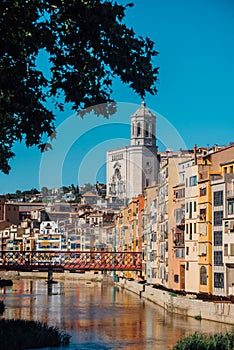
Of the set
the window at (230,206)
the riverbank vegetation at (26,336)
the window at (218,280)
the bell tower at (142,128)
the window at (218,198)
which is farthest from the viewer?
the bell tower at (142,128)

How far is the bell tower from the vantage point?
174m

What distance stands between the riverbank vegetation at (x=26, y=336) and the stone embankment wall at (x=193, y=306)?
1756cm

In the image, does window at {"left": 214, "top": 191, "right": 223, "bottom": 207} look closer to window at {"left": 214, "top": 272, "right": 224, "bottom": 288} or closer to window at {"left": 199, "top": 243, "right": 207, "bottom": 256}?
window at {"left": 199, "top": 243, "right": 207, "bottom": 256}

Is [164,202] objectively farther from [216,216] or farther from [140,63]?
[140,63]

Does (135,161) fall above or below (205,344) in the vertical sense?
above

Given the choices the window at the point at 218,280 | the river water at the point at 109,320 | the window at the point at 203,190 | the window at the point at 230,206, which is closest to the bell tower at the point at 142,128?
the river water at the point at 109,320

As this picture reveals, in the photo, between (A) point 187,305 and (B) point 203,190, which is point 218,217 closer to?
(B) point 203,190

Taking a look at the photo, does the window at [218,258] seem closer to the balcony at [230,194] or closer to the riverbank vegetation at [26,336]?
the balcony at [230,194]

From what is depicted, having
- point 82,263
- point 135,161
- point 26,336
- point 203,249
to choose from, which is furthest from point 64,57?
point 135,161

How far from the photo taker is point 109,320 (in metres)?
42.5

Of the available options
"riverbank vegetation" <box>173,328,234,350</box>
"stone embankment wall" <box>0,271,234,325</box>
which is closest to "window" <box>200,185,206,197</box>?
"stone embankment wall" <box>0,271,234,325</box>

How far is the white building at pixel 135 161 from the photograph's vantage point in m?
165

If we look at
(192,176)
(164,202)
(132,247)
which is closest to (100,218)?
(132,247)

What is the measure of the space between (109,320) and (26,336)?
77.5 feet
